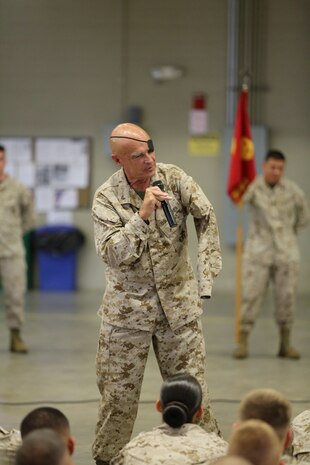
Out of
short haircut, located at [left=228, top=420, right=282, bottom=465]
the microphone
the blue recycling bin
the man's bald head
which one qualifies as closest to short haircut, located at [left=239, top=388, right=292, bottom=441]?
short haircut, located at [left=228, top=420, right=282, bottom=465]

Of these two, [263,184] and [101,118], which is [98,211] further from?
[101,118]

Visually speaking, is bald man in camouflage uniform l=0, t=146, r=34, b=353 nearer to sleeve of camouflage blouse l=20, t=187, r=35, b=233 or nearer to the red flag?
sleeve of camouflage blouse l=20, t=187, r=35, b=233

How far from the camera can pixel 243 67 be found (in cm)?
1416

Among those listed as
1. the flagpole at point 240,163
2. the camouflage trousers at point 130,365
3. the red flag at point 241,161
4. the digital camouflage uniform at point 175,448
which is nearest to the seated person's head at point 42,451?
the digital camouflage uniform at point 175,448

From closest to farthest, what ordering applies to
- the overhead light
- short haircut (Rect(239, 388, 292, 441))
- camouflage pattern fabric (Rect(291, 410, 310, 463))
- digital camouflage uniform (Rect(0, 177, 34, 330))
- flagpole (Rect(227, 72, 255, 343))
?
short haircut (Rect(239, 388, 292, 441)), camouflage pattern fabric (Rect(291, 410, 310, 463)), digital camouflage uniform (Rect(0, 177, 34, 330)), flagpole (Rect(227, 72, 255, 343)), the overhead light

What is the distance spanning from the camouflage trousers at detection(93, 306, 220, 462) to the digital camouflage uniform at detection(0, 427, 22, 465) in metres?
0.73

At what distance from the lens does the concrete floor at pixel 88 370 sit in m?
6.99

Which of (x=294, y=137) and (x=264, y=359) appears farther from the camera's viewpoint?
(x=294, y=137)

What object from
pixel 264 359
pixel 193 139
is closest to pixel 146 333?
pixel 264 359

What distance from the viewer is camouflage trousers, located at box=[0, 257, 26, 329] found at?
30.7 feet

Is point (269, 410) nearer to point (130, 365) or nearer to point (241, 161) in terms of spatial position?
point (130, 365)

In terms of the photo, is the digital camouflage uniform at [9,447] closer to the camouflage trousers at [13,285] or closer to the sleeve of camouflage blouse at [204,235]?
the sleeve of camouflage blouse at [204,235]

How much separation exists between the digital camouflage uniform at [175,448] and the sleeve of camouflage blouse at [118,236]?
2.90 ft

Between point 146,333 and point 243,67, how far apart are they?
31.2 ft
